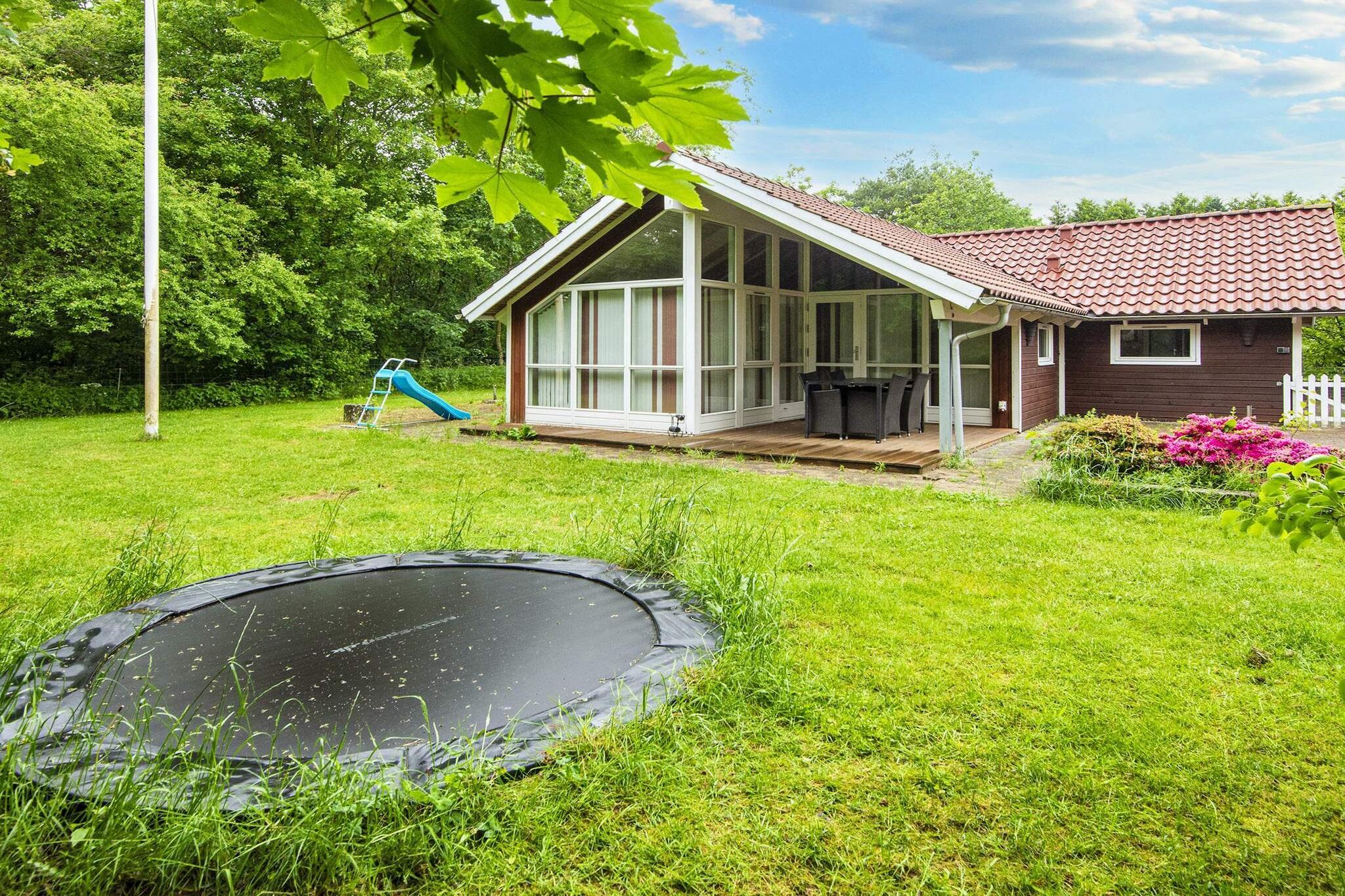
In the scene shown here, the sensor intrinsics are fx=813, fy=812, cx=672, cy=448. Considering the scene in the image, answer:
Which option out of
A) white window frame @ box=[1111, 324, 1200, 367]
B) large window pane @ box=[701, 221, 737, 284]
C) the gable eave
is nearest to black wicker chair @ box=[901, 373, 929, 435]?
large window pane @ box=[701, 221, 737, 284]

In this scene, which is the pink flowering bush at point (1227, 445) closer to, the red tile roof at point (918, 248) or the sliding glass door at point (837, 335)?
the red tile roof at point (918, 248)

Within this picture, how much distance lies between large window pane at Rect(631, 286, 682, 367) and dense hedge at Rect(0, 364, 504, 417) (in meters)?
10.3

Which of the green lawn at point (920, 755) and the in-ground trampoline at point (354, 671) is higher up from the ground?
the in-ground trampoline at point (354, 671)

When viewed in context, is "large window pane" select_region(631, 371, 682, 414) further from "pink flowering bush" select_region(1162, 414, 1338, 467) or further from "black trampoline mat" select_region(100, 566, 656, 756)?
"black trampoline mat" select_region(100, 566, 656, 756)

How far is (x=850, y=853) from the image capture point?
7.18 feet

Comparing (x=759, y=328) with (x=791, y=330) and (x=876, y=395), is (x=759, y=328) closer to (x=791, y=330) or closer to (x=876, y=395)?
(x=791, y=330)

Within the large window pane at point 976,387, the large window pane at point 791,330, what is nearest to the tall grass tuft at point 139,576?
the large window pane at point 791,330

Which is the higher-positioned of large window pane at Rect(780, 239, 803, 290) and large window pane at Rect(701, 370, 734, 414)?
large window pane at Rect(780, 239, 803, 290)

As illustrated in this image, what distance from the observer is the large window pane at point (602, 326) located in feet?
38.1

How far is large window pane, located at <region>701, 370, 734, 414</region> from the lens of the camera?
11.1m

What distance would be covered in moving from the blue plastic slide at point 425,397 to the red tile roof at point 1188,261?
10.0m

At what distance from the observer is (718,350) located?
37.2 ft

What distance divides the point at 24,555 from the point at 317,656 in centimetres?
367

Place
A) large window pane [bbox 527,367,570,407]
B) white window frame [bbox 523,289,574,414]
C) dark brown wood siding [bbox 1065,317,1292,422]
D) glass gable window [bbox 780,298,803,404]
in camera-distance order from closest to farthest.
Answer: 1. white window frame [bbox 523,289,574,414]
2. large window pane [bbox 527,367,570,407]
3. dark brown wood siding [bbox 1065,317,1292,422]
4. glass gable window [bbox 780,298,803,404]
